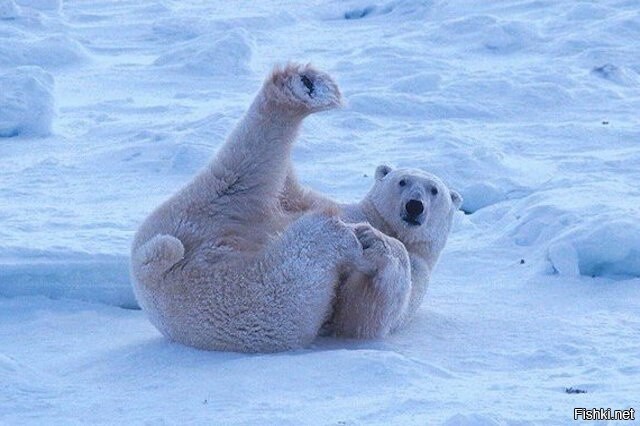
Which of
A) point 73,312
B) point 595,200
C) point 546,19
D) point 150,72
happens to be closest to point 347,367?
point 73,312

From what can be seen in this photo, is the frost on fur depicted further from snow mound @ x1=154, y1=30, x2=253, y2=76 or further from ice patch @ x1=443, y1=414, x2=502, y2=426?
snow mound @ x1=154, y1=30, x2=253, y2=76

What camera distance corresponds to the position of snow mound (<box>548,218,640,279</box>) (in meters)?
4.70

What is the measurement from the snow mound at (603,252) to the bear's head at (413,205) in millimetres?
532

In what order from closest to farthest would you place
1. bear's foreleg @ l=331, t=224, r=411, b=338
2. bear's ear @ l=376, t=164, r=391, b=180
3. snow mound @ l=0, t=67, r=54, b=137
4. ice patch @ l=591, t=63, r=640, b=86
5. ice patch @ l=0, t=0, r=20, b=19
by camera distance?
1. bear's foreleg @ l=331, t=224, r=411, b=338
2. bear's ear @ l=376, t=164, r=391, b=180
3. snow mound @ l=0, t=67, r=54, b=137
4. ice patch @ l=591, t=63, r=640, b=86
5. ice patch @ l=0, t=0, r=20, b=19

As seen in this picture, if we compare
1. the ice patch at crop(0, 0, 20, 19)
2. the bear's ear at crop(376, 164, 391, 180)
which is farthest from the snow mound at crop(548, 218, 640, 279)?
the ice patch at crop(0, 0, 20, 19)

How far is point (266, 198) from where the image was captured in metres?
4.05

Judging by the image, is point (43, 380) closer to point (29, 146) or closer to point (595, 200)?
point (595, 200)

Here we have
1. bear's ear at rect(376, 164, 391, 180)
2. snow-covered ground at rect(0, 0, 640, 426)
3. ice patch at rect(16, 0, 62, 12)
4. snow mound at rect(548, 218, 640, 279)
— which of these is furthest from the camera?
ice patch at rect(16, 0, 62, 12)

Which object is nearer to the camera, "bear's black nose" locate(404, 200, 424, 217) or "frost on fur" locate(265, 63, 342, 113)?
"frost on fur" locate(265, 63, 342, 113)

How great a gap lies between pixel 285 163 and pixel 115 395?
1.13 meters

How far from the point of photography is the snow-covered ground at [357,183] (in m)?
3.22

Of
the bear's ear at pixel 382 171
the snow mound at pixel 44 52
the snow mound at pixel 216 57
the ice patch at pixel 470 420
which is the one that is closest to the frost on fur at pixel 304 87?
the bear's ear at pixel 382 171

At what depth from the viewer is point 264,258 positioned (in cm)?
375

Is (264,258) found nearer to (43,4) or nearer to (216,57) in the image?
(216,57)
